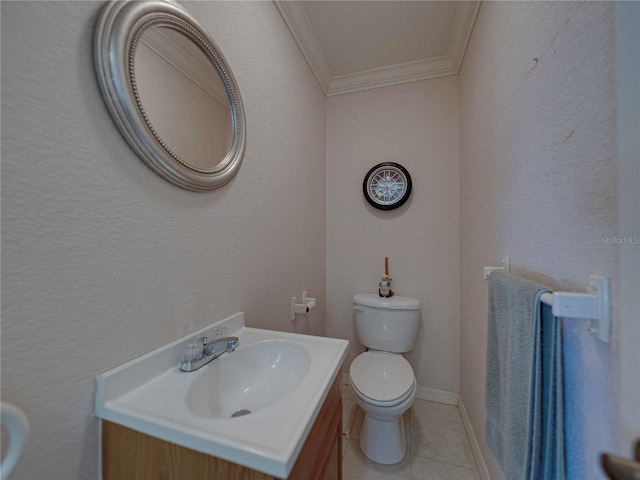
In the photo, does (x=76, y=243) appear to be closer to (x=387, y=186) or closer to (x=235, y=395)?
(x=235, y=395)

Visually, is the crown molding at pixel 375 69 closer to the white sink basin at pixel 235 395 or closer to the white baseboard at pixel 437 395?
the white sink basin at pixel 235 395

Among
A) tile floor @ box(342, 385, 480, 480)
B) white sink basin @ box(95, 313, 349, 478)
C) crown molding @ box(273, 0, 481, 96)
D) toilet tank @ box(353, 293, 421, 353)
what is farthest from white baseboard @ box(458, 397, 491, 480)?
crown molding @ box(273, 0, 481, 96)

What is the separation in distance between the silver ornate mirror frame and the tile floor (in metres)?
1.58

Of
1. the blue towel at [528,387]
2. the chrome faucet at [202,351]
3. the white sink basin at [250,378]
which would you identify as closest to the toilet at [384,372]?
the blue towel at [528,387]

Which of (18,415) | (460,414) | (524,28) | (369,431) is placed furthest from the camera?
(460,414)

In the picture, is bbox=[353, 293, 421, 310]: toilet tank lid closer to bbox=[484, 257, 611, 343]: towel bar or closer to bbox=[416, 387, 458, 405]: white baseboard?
bbox=[416, 387, 458, 405]: white baseboard

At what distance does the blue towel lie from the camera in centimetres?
54

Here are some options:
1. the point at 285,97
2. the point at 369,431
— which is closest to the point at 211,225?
the point at 285,97

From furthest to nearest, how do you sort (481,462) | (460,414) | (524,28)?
(460,414) → (481,462) → (524,28)

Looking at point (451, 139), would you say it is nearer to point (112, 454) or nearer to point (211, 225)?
point (211, 225)

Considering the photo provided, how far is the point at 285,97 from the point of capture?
1353 mm

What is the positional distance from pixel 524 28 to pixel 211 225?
48.8 inches

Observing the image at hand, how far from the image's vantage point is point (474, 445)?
1.31 m

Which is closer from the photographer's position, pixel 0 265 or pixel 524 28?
pixel 0 265
